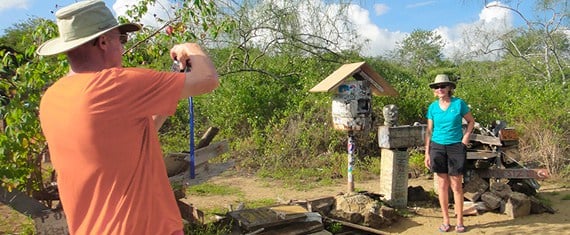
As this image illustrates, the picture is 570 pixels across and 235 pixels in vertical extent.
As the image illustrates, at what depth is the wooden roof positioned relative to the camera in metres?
6.12

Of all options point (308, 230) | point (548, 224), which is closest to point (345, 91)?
point (308, 230)

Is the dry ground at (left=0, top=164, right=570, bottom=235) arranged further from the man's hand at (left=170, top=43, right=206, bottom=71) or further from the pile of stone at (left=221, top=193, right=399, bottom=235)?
the man's hand at (left=170, top=43, right=206, bottom=71)

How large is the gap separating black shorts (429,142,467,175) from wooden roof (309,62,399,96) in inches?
51.9

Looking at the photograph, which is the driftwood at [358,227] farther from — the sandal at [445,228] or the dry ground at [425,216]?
the sandal at [445,228]

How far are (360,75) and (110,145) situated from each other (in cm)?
514

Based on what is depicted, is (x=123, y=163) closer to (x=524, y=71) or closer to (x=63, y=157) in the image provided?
(x=63, y=157)

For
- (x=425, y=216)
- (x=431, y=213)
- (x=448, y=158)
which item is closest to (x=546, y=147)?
(x=431, y=213)

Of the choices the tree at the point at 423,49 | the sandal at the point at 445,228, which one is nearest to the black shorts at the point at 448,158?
the sandal at the point at 445,228

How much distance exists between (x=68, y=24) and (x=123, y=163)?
553 millimetres

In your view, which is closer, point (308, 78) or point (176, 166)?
point (176, 166)

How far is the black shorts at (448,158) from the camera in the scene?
527 centimetres

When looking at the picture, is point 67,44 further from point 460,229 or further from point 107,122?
point 460,229

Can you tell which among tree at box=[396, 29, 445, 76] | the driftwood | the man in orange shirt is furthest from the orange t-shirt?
tree at box=[396, 29, 445, 76]

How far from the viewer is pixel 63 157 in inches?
65.5
